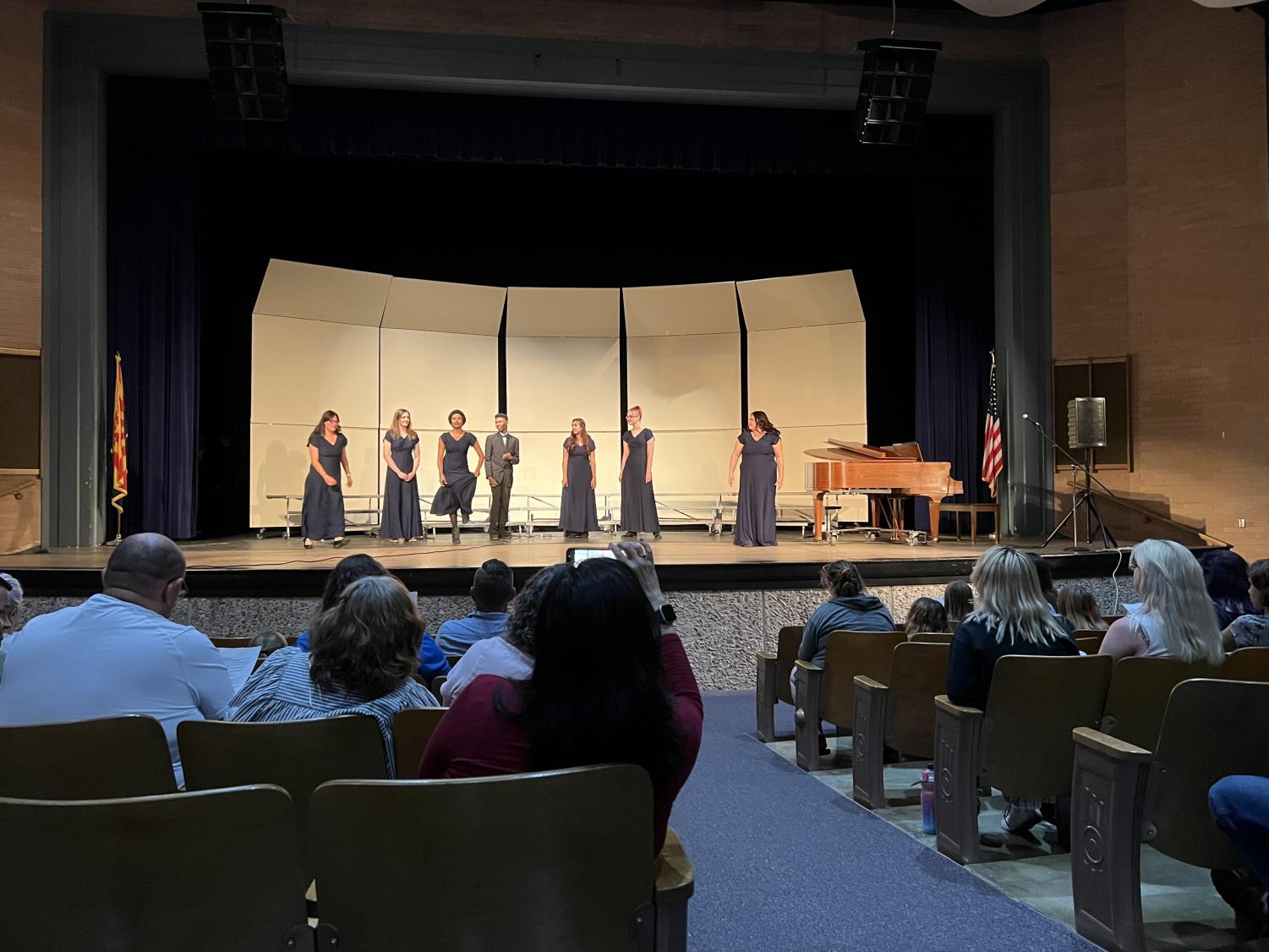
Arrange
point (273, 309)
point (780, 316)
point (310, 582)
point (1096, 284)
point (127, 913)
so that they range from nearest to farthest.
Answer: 1. point (127, 913)
2. point (310, 582)
3. point (1096, 284)
4. point (273, 309)
5. point (780, 316)

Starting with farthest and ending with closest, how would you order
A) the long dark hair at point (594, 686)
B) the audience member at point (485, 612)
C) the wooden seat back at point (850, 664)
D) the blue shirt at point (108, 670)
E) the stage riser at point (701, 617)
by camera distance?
the stage riser at point (701, 617)
the wooden seat back at point (850, 664)
the audience member at point (485, 612)
the blue shirt at point (108, 670)
the long dark hair at point (594, 686)

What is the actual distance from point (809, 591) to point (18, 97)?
8394 millimetres

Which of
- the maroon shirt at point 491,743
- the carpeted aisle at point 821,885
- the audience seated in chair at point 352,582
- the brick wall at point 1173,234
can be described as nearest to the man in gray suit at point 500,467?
the brick wall at point 1173,234

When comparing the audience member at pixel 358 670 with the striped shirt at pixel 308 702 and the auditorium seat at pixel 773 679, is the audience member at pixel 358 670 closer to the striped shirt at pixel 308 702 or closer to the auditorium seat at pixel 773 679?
the striped shirt at pixel 308 702

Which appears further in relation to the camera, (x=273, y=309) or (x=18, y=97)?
(x=273, y=309)

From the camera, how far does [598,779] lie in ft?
4.79

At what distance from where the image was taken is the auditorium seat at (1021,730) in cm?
302

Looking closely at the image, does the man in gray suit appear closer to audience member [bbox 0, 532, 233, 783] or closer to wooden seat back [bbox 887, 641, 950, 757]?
wooden seat back [bbox 887, 641, 950, 757]

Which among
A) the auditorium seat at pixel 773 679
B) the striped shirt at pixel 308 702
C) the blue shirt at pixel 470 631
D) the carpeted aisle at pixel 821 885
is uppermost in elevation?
the striped shirt at pixel 308 702

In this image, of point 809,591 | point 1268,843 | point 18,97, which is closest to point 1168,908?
point 1268,843

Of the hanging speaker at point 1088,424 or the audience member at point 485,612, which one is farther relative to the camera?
the hanging speaker at point 1088,424

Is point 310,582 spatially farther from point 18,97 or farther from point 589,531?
point 18,97

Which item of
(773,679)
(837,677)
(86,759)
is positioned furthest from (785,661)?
(86,759)

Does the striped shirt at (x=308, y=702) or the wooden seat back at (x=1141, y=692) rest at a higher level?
the striped shirt at (x=308, y=702)
